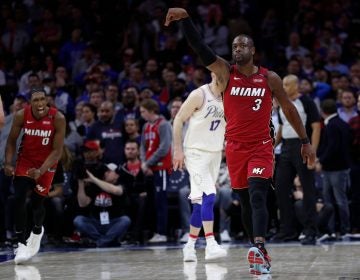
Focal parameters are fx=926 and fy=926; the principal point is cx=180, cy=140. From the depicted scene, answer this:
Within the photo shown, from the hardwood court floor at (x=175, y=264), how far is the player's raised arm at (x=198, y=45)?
5.77 ft

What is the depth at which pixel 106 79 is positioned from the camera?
16016 mm

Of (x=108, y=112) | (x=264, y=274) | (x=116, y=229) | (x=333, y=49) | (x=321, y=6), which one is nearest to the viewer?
(x=264, y=274)

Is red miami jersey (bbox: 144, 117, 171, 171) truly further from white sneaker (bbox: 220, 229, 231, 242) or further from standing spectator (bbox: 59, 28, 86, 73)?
standing spectator (bbox: 59, 28, 86, 73)

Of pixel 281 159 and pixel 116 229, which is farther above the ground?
pixel 281 159

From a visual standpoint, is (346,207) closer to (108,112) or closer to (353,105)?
(353,105)

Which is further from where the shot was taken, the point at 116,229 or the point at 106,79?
the point at 106,79

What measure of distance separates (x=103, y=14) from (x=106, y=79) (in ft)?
8.78

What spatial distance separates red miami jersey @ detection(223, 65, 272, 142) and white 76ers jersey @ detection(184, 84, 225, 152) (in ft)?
6.82

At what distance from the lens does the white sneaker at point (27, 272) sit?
27.1 feet

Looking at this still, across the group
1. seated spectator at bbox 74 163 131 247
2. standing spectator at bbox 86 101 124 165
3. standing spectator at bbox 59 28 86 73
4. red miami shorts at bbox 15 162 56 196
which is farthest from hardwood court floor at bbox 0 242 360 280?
standing spectator at bbox 59 28 86 73

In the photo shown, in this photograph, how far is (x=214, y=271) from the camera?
8.55 m

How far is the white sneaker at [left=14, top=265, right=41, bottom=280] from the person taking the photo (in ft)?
27.1

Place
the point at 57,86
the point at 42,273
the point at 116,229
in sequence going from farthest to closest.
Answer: the point at 57,86 → the point at 116,229 → the point at 42,273

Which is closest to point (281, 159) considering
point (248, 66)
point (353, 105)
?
point (353, 105)
